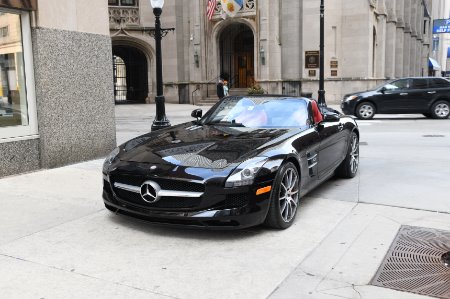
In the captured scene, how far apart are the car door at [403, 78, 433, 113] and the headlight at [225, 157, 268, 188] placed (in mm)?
15732

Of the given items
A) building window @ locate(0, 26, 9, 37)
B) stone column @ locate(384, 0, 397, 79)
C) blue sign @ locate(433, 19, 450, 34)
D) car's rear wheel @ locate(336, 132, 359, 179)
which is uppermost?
blue sign @ locate(433, 19, 450, 34)

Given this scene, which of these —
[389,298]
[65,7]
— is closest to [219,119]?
[389,298]

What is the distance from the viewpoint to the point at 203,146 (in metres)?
5.31

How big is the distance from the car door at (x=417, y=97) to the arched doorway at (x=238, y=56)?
15894mm

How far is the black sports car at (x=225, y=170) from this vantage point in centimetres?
459

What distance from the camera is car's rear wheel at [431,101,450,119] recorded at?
18.7 meters

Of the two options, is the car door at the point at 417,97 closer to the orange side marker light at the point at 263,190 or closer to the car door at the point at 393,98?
the car door at the point at 393,98

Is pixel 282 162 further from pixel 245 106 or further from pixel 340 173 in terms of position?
pixel 340 173

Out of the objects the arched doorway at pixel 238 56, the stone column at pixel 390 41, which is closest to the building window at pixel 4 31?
the arched doorway at pixel 238 56

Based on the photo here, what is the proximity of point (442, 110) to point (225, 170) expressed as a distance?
16.5 metres

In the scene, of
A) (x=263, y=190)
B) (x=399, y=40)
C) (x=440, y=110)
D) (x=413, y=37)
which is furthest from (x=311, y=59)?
(x=413, y=37)

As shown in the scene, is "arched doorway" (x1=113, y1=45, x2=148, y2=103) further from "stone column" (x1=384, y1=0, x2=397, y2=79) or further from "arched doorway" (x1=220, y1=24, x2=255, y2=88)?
"stone column" (x1=384, y1=0, x2=397, y2=79)

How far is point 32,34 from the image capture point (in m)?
8.20

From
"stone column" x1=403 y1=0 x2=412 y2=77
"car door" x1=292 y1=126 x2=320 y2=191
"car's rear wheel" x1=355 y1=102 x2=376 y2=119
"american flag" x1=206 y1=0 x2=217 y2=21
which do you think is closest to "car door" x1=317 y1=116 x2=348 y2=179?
"car door" x1=292 y1=126 x2=320 y2=191
